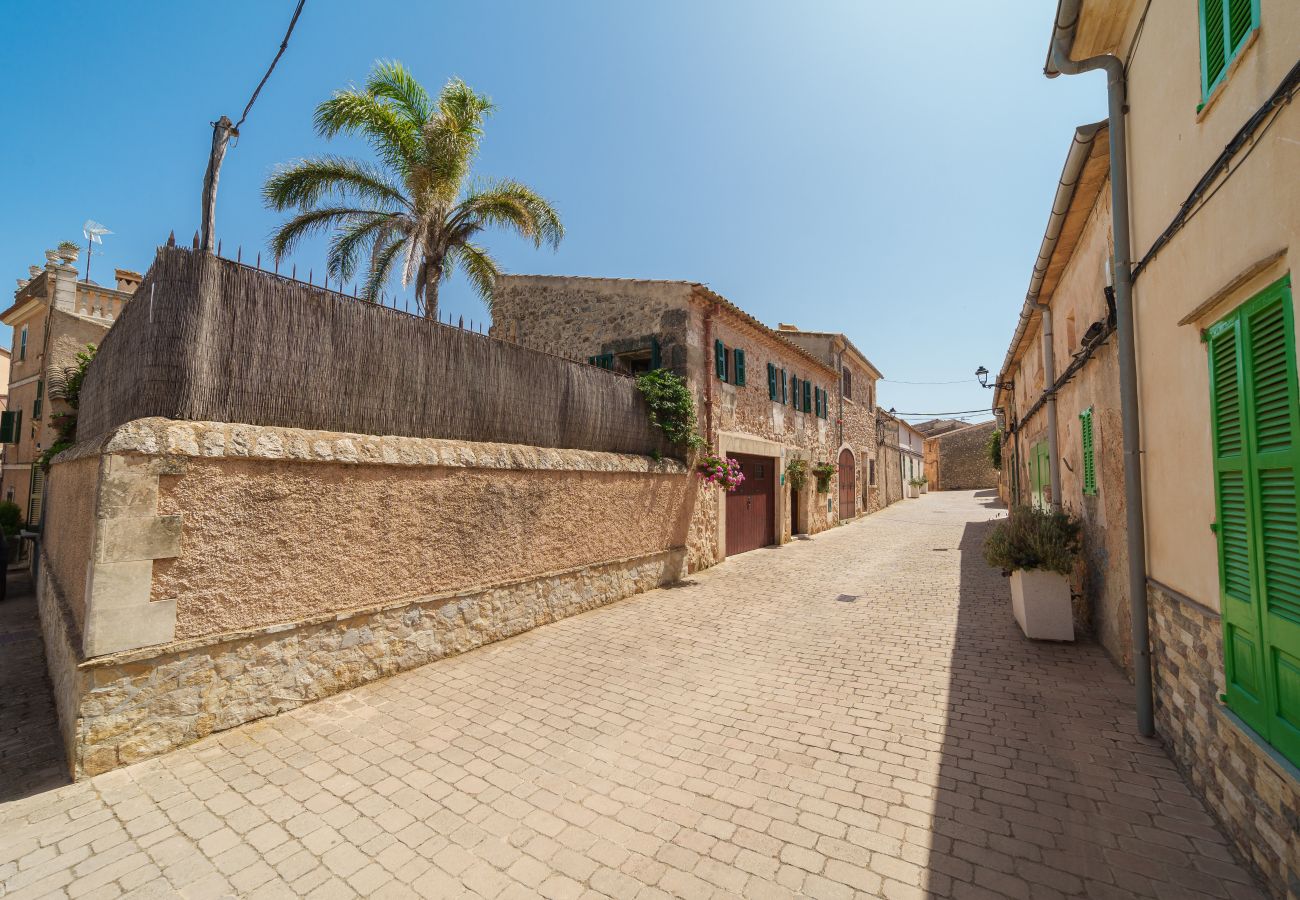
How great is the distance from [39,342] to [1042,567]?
86.7 ft

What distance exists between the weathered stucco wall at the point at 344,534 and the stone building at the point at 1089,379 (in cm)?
608

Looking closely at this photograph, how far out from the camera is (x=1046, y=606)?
585 cm

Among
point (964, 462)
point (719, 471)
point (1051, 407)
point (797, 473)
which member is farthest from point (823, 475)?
point (964, 462)

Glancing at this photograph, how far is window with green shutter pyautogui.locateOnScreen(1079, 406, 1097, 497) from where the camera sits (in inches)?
228

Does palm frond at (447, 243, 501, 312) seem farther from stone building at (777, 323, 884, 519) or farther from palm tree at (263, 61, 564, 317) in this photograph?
stone building at (777, 323, 884, 519)

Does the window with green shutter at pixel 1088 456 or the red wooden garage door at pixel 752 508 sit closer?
the window with green shutter at pixel 1088 456

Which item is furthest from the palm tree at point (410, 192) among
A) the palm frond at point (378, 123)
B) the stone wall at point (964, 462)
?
the stone wall at point (964, 462)

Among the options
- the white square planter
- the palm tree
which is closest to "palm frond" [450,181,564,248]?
the palm tree

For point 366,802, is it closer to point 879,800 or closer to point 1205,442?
point 879,800

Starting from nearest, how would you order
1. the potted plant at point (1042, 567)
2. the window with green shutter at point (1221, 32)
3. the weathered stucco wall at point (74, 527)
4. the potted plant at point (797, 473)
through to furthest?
the window with green shutter at point (1221, 32)
the weathered stucco wall at point (74, 527)
the potted plant at point (1042, 567)
the potted plant at point (797, 473)

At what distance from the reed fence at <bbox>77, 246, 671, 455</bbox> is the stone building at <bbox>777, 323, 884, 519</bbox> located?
1208 cm

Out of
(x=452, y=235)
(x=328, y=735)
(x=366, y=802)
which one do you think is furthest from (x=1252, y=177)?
(x=452, y=235)

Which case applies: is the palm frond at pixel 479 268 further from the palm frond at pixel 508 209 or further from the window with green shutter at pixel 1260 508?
the window with green shutter at pixel 1260 508

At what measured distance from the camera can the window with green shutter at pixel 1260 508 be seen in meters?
2.22
